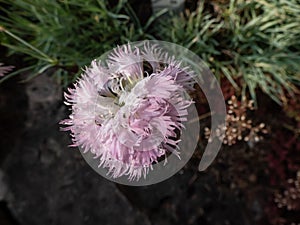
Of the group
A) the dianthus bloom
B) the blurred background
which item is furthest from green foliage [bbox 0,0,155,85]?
the dianthus bloom

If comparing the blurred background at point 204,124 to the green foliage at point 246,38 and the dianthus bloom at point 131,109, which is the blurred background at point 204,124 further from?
the dianthus bloom at point 131,109

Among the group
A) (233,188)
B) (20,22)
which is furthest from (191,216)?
(20,22)

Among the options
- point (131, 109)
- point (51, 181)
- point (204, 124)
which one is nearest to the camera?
point (131, 109)

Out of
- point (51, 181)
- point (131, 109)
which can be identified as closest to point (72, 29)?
point (51, 181)

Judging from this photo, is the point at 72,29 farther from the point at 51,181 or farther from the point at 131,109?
the point at 131,109

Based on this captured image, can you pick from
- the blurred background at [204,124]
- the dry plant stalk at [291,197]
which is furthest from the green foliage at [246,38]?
the dry plant stalk at [291,197]
